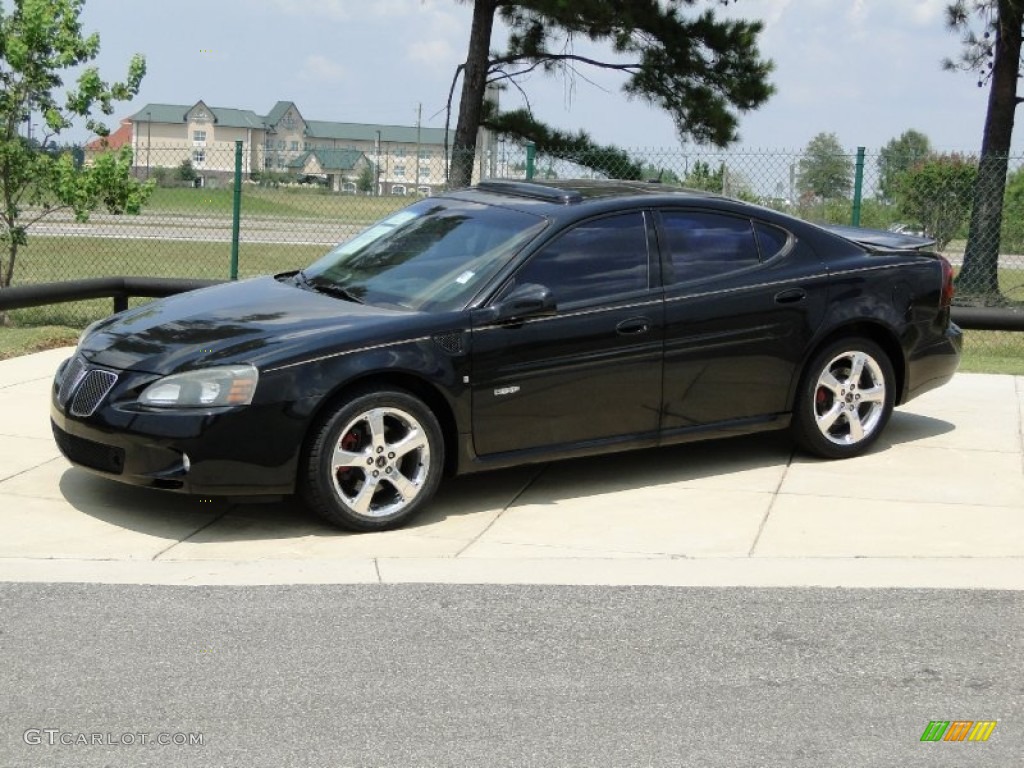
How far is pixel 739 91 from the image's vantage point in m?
18.6

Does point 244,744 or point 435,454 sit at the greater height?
point 435,454

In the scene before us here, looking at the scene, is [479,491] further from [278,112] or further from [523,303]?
[278,112]

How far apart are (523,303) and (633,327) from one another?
0.66 m

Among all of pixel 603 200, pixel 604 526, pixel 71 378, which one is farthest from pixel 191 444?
pixel 603 200

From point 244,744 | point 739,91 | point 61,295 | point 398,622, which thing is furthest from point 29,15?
point 244,744

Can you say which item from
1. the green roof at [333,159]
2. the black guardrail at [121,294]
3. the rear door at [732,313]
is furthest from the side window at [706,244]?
the green roof at [333,159]

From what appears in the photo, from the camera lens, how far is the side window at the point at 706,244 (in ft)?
25.0

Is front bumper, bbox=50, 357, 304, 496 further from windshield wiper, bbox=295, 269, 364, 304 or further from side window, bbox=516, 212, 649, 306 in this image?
side window, bbox=516, 212, 649, 306

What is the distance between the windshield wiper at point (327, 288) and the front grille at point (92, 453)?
1.45 metres

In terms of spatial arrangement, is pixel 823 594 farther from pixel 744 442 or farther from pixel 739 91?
pixel 739 91

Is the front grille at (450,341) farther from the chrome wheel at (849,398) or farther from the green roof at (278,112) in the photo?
the green roof at (278,112)

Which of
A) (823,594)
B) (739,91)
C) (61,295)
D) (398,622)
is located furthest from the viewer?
(739,91)

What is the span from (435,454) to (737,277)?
2.07m

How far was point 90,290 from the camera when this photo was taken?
1168cm
